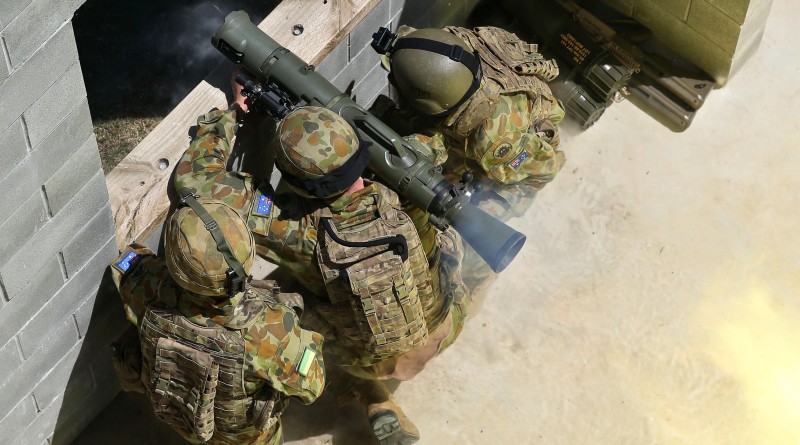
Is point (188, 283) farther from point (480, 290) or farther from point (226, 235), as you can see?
point (480, 290)

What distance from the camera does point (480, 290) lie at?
6.14 m

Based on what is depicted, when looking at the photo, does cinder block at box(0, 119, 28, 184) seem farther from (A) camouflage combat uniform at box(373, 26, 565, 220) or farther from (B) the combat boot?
(B) the combat boot

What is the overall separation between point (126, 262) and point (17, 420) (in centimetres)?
97

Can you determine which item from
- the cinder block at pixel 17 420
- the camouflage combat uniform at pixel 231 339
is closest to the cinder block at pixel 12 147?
the camouflage combat uniform at pixel 231 339

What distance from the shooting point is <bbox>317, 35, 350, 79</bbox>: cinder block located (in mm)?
5621

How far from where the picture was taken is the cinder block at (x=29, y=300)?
14.9 feet

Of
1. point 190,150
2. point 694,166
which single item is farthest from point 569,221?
point 190,150

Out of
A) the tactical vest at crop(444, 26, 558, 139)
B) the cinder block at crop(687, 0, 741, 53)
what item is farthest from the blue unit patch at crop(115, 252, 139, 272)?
the cinder block at crop(687, 0, 741, 53)

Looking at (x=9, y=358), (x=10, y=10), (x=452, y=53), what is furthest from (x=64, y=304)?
(x=452, y=53)

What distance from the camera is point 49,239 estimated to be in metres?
4.48

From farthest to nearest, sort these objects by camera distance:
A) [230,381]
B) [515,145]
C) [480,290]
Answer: [480,290]
[515,145]
[230,381]

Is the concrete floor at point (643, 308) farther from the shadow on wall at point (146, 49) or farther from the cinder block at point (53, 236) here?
the shadow on wall at point (146, 49)

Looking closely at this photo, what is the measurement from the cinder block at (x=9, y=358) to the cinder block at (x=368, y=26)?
230cm

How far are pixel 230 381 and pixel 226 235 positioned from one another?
26.1 inches
